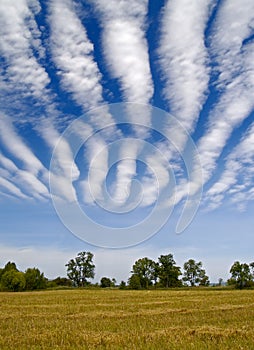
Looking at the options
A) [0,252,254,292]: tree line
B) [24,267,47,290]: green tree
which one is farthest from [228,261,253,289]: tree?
[24,267,47,290]: green tree

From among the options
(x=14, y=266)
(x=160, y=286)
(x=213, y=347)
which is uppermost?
(x=14, y=266)

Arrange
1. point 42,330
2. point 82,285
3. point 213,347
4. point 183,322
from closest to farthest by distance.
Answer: point 213,347
point 42,330
point 183,322
point 82,285

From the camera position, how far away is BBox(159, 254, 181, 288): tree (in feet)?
337

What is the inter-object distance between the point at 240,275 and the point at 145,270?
2473cm

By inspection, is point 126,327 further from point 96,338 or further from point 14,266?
point 14,266

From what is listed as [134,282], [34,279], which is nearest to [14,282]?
[34,279]

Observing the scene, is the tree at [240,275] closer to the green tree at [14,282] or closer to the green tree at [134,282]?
the green tree at [134,282]

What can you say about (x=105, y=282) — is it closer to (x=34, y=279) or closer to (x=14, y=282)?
(x=34, y=279)

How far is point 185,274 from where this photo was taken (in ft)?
371

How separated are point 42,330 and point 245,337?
6620 millimetres

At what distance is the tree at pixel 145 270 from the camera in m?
103

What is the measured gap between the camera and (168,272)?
10394 centimetres

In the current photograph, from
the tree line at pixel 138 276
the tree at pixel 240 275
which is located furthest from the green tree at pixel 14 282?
the tree at pixel 240 275

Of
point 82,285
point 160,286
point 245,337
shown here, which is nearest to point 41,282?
point 82,285
